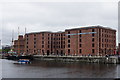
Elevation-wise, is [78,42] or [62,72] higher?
[78,42]

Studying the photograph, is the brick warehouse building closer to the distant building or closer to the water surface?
the distant building

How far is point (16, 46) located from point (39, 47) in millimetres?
43543

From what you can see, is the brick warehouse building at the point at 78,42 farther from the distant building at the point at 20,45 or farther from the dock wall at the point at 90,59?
the distant building at the point at 20,45

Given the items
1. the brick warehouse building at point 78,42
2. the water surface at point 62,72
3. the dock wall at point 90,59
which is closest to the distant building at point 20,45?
the brick warehouse building at point 78,42

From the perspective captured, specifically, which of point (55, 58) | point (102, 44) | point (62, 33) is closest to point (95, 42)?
point (102, 44)

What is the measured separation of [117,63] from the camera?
282ft

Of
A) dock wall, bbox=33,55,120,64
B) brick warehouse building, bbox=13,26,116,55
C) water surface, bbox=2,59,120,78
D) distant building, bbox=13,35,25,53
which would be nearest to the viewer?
water surface, bbox=2,59,120,78

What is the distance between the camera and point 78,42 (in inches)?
4422

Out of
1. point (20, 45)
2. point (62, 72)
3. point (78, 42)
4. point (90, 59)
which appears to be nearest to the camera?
point (62, 72)

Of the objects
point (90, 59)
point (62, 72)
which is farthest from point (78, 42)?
point (62, 72)

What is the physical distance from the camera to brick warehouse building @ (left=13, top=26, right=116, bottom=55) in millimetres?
104994

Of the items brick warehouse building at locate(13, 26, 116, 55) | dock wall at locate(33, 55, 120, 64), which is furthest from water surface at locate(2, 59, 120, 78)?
brick warehouse building at locate(13, 26, 116, 55)

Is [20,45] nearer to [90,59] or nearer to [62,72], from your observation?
[90,59]

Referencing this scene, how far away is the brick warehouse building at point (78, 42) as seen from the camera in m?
105
